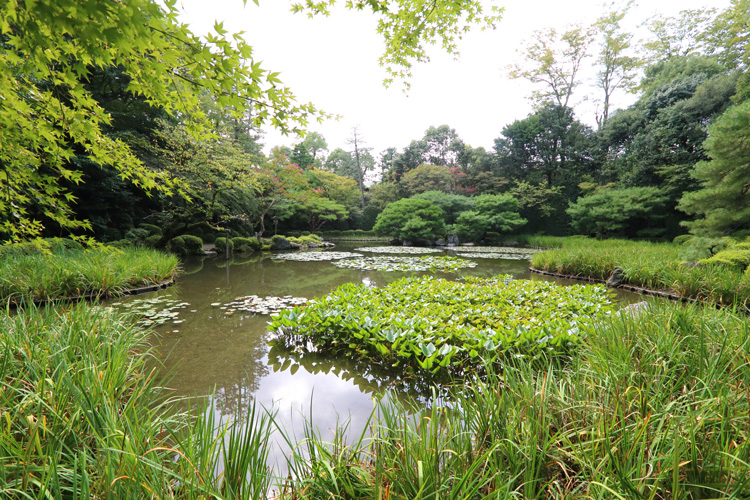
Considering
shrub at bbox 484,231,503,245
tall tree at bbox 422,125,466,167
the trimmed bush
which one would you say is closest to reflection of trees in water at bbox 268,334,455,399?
the trimmed bush

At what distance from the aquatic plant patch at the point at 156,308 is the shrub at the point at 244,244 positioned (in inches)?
326

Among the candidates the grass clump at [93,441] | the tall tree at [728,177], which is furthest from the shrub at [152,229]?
the tall tree at [728,177]

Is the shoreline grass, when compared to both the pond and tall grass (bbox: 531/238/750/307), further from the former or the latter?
tall grass (bbox: 531/238/750/307)

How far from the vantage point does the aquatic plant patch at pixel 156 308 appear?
12.4 ft

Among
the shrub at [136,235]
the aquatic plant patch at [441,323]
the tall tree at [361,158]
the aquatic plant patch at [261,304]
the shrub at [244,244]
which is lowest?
the aquatic plant patch at [261,304]

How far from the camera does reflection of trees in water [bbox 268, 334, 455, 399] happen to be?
2.42m

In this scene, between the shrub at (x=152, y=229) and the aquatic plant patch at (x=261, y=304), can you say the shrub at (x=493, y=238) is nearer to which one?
the aquatic plant patch at (x=261, y=304)

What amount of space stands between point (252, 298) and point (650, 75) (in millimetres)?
21436

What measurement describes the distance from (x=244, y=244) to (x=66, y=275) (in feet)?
29.1

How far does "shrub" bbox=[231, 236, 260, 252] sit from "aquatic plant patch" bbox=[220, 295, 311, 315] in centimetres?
840

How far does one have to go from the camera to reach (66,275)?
4.30 meters

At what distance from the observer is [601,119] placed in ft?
63.5

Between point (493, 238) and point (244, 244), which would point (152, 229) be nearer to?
point (244, 244)

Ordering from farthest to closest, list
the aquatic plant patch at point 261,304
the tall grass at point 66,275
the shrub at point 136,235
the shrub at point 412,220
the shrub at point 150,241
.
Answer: the shrub at point 412,220
the shrub at point 150,241
the shrub at point 136,235
the aquatic plant patch at point 261,304
the tall grass at point 66,275
